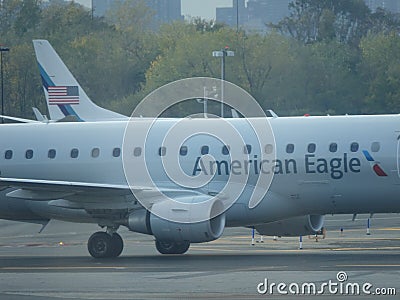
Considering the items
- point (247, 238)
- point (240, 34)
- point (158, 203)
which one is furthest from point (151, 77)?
point (158, 203)

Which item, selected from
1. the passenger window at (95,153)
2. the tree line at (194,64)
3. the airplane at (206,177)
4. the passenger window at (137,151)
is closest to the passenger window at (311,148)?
the airplane at (206,177)

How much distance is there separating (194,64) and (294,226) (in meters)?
50.4

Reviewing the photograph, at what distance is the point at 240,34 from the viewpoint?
82750 millimetres

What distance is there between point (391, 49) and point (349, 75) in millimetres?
4172

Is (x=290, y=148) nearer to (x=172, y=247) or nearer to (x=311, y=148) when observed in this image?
(x=311, y=148)

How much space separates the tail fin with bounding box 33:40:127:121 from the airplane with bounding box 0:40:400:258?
2026 centimetres

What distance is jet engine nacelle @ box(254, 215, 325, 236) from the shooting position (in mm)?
27906

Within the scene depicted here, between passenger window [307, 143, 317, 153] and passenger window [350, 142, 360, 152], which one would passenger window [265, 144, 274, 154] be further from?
passenger window [350, 142, 360, 152]

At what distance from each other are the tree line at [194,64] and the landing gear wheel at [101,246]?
40815 millimetres

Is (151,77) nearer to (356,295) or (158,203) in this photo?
(158,203)

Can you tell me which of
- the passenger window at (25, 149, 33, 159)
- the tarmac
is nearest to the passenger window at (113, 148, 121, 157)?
the passenger window at (25, 149, 33, 159)

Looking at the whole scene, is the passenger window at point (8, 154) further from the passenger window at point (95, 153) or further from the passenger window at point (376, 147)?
the passenger window at point (376, 147)

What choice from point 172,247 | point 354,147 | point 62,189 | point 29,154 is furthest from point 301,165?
point 29,154

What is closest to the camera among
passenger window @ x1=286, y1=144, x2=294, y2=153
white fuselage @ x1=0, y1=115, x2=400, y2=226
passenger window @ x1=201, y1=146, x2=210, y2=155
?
white fuselage @ x1=0, y1=115, x2=400, y2=226
